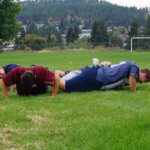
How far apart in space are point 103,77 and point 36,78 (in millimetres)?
1632

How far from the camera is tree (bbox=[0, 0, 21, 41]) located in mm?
43656

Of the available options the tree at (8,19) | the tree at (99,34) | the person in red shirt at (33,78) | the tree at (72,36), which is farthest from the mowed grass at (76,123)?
the tree at (72,36)

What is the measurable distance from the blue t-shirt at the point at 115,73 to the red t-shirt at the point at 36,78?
124cm

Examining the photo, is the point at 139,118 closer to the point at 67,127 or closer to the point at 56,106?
the point at 67,127

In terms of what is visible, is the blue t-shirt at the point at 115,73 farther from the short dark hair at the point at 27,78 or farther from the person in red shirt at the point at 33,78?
the short dark hair at the point at 27,78

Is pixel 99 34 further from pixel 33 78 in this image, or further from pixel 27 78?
pixel 27 78

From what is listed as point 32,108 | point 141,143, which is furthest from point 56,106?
point 141,143

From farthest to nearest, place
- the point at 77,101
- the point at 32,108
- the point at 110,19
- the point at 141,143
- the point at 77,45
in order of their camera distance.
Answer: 1. the point at 110,19
2. the point at 77,45
3. the point at 77,101
4. the point at 32,108
5. the point at 141,143

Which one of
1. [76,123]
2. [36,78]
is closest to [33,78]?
[36,78]

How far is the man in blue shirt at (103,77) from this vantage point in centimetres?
680

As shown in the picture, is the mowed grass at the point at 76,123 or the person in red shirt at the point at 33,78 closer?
the mowed grass at the point at 76,123

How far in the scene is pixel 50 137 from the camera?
3594mm

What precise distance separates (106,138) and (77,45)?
5665cm

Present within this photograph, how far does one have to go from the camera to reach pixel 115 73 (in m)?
6.86
